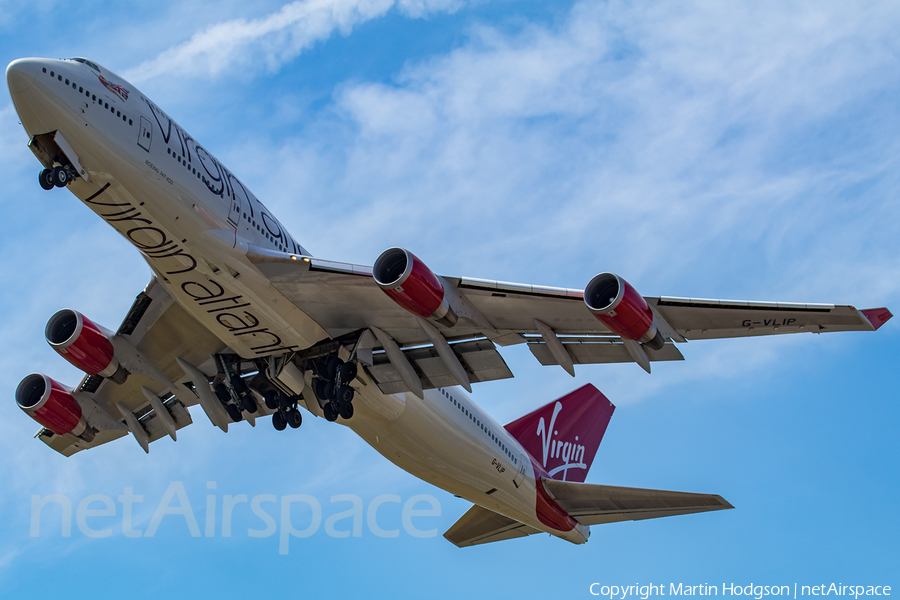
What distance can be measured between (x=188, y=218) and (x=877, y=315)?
40.6ft

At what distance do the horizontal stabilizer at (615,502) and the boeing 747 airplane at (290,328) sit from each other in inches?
2.2

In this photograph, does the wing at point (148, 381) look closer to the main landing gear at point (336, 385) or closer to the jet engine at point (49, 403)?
the jet engine at point (49, 403)

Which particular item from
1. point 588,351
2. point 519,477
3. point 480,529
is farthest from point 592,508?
point 588,351

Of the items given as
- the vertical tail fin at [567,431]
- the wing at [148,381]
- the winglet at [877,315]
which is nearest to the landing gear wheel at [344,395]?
the wing at [148,381]

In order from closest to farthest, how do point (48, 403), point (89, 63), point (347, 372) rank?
1. point (89, 63)
2. point (347, 372)
3. point (48, 403)

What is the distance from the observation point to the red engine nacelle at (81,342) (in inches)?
758

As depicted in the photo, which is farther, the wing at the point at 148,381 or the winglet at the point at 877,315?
the wing at the point at 148,381

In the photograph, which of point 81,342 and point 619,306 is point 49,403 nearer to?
point 81,342

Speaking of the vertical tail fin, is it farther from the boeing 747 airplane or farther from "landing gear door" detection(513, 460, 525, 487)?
"landing gear door" detection(513, 460, 525, 487)

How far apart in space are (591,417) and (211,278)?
16.7 metres

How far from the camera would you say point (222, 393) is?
20.4 m

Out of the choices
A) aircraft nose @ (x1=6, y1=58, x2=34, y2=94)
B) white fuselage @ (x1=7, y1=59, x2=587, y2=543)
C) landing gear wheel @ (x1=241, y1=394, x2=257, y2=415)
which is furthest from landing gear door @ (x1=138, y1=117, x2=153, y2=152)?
landing gear wheel @ (x1=241, y1=394, x2=257, y2=415)

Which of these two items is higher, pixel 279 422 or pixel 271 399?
pixel 271 399

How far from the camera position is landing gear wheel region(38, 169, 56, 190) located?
1438 cm
